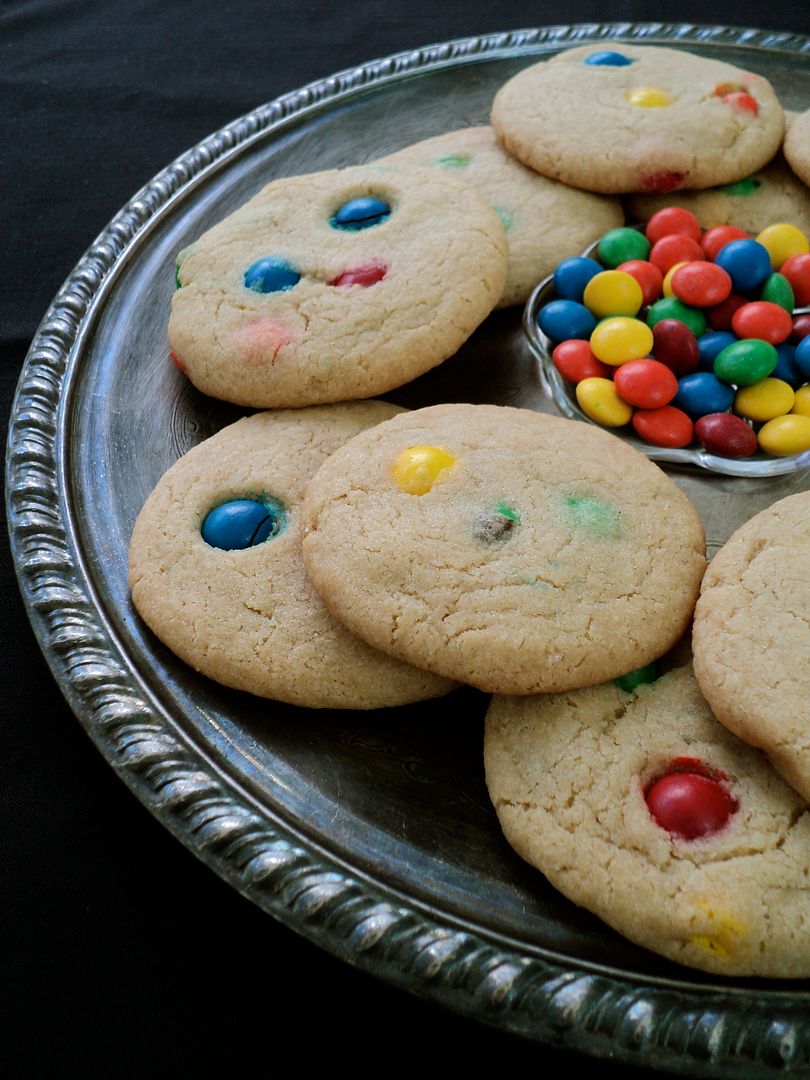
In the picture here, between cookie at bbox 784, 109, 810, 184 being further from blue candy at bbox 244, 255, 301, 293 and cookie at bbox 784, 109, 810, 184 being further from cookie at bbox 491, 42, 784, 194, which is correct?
blue candy at bbox 244, 255, 301, 293

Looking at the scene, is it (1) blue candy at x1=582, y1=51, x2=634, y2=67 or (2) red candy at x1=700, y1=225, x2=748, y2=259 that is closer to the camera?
(2) red candy at x1=700, y1=225, x2=748, y2=259

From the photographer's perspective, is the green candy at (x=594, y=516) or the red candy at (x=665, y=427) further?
the red candy at (x=665, y=427)

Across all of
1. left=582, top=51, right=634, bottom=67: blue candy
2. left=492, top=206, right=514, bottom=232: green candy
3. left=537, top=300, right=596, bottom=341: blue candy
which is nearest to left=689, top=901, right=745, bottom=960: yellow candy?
left=537, top=300, right=596, bottom=341: blue candy

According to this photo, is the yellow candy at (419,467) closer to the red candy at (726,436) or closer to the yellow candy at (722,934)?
the red candy at (726,436)

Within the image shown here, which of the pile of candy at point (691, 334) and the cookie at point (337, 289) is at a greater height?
the cookie at point (337, 289)

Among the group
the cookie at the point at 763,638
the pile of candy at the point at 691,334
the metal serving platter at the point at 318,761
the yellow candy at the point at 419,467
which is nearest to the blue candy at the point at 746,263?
the pile of candy at the point at 691,334

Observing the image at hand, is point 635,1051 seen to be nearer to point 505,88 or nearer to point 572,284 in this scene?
point 572,284

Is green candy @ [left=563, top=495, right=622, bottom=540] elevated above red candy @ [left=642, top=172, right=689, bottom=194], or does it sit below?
below

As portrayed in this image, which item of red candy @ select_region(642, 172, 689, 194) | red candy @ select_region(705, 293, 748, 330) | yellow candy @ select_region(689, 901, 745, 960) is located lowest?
yellow candy @ select_region(689, 901, 745, 960)
